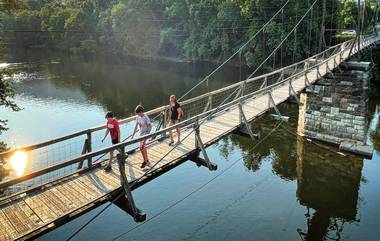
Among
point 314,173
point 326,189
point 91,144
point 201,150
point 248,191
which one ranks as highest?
point 91,144

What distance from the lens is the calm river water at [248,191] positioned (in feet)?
40.1

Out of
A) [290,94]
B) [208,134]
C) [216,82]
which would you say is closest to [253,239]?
A: [208,134]

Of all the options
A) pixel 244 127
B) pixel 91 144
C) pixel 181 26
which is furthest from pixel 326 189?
pixel 181 26

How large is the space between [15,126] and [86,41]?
40.8 m

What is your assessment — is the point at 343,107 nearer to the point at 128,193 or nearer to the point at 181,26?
the point at 128,193

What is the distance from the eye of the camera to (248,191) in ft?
48.8

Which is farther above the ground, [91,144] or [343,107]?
[91,144]

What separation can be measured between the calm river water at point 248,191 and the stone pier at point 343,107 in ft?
2.87

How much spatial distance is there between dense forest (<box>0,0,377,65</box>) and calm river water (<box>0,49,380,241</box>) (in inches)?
273

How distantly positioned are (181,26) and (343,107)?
32.7 meters

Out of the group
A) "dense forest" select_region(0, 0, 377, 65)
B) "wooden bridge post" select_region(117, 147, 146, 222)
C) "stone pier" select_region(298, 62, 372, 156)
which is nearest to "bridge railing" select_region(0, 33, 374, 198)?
"wooden bridge post" select_region(117, 147, 146, 222)

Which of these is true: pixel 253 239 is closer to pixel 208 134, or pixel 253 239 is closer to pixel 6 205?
pixel 208 134

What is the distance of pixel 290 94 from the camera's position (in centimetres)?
1316

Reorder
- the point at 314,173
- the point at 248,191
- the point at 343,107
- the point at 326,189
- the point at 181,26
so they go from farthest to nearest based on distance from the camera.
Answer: the point at 181,26, the point at 343,107, the point at 314,173, the point at 326,189, the point at 248,191
